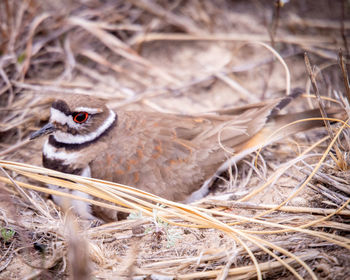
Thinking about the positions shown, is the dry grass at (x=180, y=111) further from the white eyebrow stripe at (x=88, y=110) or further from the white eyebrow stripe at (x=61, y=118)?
the white eyebrow stripe at (x=88, y=110)

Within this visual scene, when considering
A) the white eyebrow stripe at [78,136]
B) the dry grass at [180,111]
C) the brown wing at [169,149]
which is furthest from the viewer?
the white eyebrow stripe at [78,136]

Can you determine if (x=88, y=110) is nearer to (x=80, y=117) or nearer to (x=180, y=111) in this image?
(x=80, y=117)

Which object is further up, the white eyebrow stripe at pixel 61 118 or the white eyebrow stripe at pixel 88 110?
the white eyebrow stripe at pixel 88 110

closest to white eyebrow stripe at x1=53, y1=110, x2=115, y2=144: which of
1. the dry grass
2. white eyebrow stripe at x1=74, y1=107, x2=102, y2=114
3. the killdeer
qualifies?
the killdeer

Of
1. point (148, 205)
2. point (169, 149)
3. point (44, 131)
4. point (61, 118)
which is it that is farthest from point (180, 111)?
point (148, 205)

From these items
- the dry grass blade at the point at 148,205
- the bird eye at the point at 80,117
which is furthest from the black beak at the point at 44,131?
the dry grass blade at the point at 148,205

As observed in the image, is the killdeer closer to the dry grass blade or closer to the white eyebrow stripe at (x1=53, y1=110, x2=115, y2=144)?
the white eyebrow stripe at (x1=53, y1=110, x2=115, y2=144)

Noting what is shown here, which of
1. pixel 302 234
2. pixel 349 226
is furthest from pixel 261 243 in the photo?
pixel 349 226

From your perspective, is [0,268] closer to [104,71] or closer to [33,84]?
[33,84]
